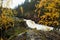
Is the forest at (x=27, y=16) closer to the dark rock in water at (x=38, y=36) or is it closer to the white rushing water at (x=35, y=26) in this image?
the white rushing water at (x=35, y=26)

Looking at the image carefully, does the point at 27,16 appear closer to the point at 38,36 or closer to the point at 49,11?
the point at 49,11

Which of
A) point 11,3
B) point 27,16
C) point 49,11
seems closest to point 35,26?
point 27,16

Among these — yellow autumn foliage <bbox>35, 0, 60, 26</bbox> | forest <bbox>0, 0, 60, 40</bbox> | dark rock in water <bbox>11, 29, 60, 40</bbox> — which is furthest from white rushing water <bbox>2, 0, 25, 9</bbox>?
dark rock in water <bbox>11, 29, 60, 40</bbox>

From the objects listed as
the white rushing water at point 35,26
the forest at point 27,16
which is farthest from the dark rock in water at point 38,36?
the white rushing water at point 35,26

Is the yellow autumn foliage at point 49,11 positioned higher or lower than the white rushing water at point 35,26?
higher

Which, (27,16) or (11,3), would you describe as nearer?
(11,3)

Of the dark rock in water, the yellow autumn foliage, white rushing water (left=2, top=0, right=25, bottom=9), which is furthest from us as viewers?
white rushing water (left=2, top=0, right=25, bottom=9)

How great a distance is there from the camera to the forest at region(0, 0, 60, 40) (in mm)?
4559

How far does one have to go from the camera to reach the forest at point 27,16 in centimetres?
456

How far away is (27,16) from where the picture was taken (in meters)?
4.90

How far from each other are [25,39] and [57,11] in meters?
1.21

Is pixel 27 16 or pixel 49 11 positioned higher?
pixel 49 11

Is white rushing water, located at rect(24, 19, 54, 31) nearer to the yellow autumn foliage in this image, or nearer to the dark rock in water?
the yellow autumn foliage

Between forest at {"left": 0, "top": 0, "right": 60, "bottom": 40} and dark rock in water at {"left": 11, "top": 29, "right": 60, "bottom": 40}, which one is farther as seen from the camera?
forest at {"left": 0, "top": 0, "right": 60, "bottom": 40}
